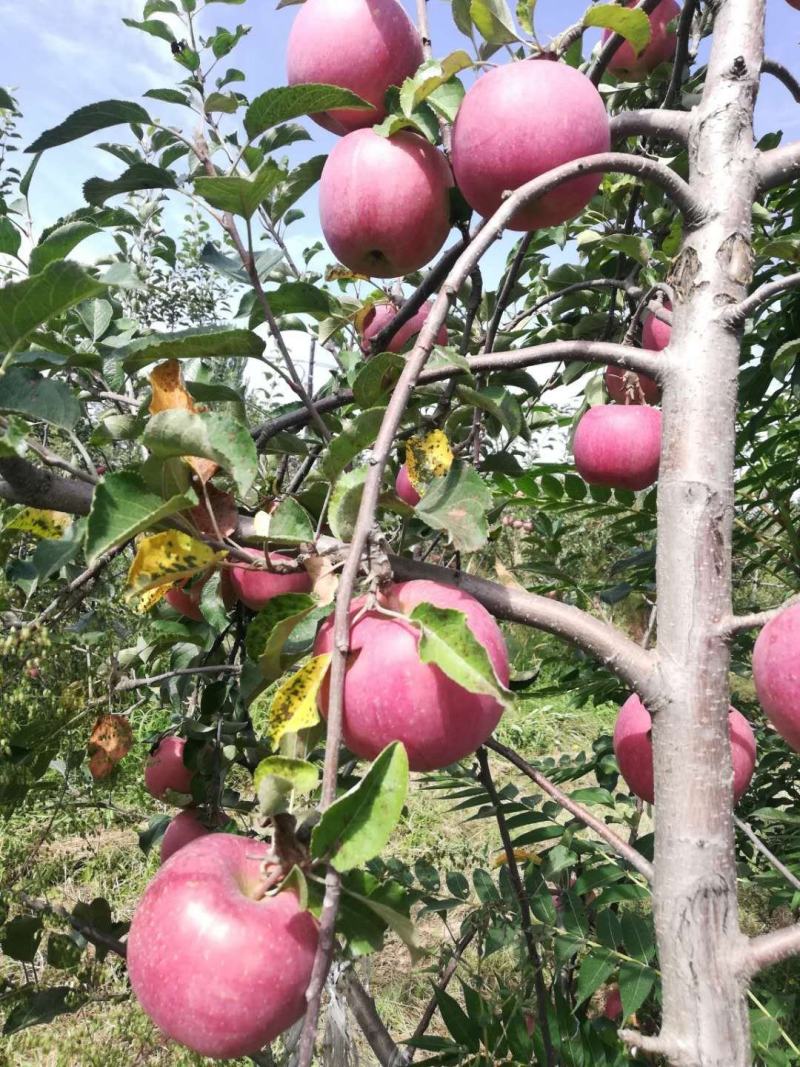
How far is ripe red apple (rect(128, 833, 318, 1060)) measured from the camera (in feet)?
1.64

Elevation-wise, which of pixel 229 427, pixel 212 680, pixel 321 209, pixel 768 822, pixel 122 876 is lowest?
pixel 122 876

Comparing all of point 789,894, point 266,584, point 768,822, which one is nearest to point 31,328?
point 266,584

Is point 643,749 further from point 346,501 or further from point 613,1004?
point 613,1004

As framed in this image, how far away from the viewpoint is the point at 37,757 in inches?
38.8

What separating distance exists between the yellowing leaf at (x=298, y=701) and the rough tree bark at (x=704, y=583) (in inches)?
10.9

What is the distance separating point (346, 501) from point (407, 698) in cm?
15

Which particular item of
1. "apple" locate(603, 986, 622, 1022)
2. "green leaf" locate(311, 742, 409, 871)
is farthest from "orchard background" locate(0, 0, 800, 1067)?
"apple" locate(603, 986, 622, 1022)

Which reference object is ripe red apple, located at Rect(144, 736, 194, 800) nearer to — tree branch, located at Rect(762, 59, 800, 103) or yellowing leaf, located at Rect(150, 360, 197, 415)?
yellowing leaf, located at Rect(150, 360, 197, 415)

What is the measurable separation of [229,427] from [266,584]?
253 millimetres

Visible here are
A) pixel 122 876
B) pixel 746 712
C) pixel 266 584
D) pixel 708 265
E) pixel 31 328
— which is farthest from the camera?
pixel 122 876

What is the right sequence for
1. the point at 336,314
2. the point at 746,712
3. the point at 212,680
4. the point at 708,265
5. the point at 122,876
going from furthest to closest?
1. the point at 122,876
2. the point at 746,712
3. the point at 212,680
4. the point at 336,314
5. the point at 708,265

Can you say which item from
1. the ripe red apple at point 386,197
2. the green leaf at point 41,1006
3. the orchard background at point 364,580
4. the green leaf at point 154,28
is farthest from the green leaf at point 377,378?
the green leaf at point 41,1006

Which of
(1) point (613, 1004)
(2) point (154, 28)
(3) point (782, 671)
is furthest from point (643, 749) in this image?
(1) point (613, 1004)

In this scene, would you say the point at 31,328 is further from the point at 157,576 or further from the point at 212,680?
the point at 212,680
